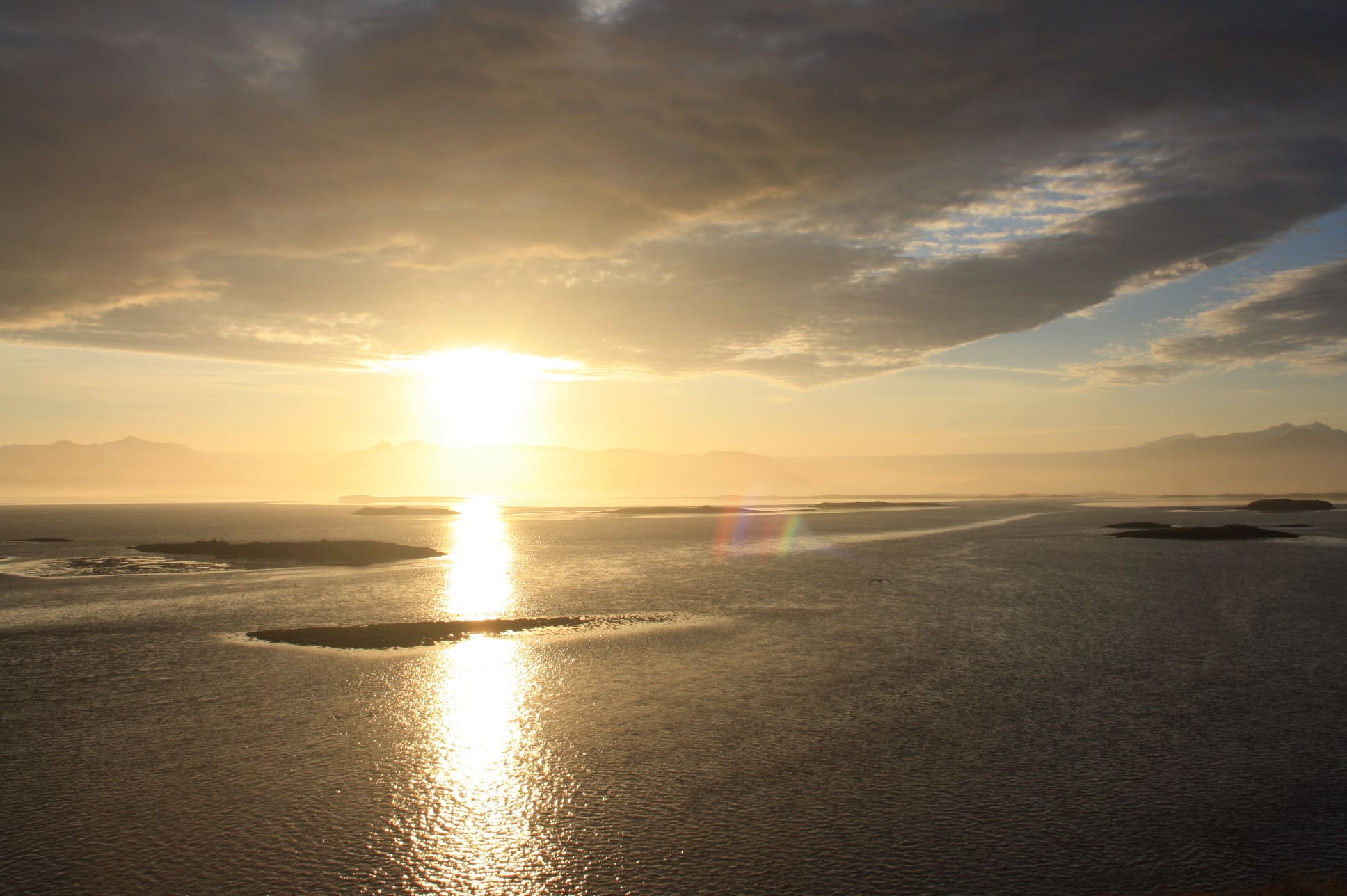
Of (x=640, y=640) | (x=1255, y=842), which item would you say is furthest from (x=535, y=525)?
(x=1255, y=842)

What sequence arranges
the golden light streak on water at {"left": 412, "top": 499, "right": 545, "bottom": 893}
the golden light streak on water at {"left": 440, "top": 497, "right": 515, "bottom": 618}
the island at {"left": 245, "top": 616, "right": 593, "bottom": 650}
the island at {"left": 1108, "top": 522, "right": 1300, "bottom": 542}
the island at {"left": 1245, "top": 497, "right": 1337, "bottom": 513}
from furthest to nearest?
1. the island at {"left": 1245, "top": 497, "right": 1337, "bottom": 513}
2. the island at {"left": 1108, "top": 522, "right": 1300, "bottom": 542}
3. the golden light streak on water at {"left": 440, "top": 497, "right": 515, "bottom": 618}
4. the island at {"left": 245, "top": 616, "right": 593, "bottom": 650}
5. the golden light streak on water at {"left": 412, "top": 499, "right": 545, "bottom": 893}

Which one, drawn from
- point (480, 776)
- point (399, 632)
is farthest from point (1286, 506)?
point (480, 776)

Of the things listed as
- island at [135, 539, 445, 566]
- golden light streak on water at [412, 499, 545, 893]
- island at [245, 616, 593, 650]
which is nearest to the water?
golden light streak on water at [412, 499, 545, 893]

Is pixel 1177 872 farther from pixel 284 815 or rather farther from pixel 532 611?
pixel 532 611

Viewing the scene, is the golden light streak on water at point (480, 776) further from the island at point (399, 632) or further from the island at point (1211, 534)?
the island at point (1211, 534)

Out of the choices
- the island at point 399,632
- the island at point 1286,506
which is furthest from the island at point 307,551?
the island at point 1286,506

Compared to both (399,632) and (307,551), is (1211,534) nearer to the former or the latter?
(399,632)

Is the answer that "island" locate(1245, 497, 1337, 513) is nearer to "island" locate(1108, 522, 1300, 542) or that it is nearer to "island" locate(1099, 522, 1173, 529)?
"island" locate(1099, 522, 1173, 529)
